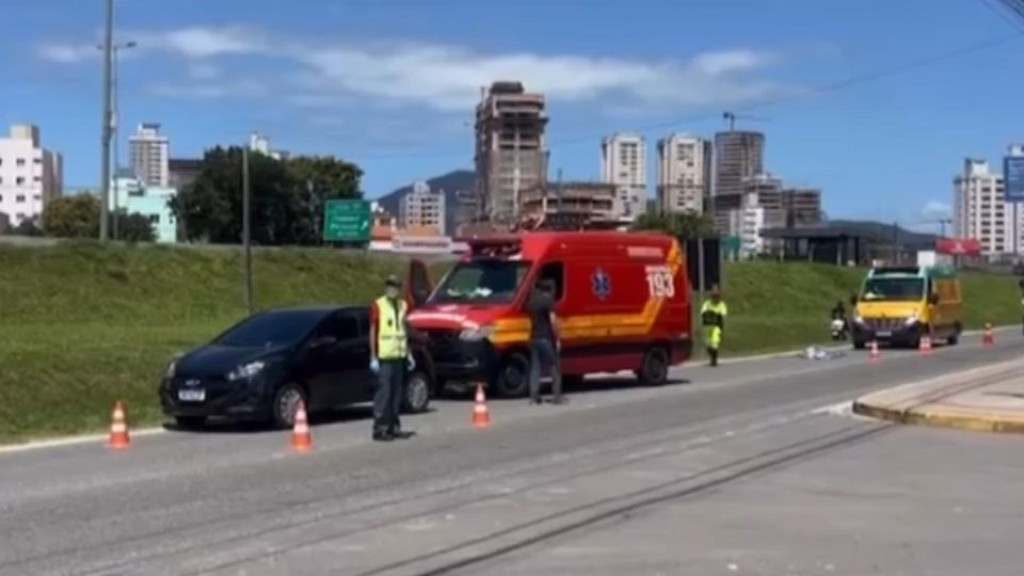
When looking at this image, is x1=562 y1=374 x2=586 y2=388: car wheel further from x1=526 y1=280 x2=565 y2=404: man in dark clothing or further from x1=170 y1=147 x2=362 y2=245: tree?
x1=170 y1=147 x2=362 y2=245: tree

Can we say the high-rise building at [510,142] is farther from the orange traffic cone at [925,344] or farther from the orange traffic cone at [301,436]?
the orange traffic cone at [301,436]

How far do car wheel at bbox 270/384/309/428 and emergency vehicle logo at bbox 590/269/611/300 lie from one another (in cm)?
828

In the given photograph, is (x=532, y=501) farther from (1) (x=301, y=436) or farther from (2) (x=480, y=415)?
(2) (x=480, y=415)

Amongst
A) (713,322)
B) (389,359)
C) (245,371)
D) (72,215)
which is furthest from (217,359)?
(72,215)

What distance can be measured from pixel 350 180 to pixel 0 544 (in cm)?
10825

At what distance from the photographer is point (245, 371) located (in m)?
20.1

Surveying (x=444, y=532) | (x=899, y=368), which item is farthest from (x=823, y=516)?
(x=899, y=368)

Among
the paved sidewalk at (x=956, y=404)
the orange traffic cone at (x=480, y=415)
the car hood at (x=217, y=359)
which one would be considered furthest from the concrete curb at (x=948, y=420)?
the car hood at (x=217, y=359)

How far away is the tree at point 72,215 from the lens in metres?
121

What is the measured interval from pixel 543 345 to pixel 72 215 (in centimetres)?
10411

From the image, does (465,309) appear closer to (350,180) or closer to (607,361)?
(607,361)

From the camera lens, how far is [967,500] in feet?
45.5

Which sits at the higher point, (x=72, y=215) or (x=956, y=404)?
(x=72, y=215)

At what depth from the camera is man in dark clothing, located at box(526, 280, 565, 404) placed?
2466 centimetres
